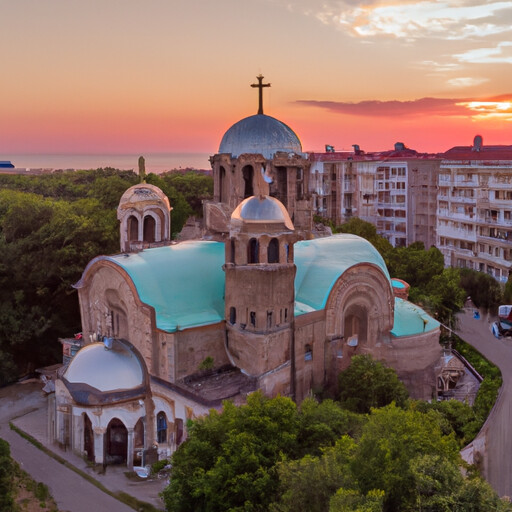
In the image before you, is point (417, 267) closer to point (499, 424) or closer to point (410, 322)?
point (410, 322)

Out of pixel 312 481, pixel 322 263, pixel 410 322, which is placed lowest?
pixel 312 481

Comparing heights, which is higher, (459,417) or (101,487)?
(459,417)

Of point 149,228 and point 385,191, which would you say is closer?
point 149,228

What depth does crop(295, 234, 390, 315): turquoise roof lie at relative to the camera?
24.1 metres

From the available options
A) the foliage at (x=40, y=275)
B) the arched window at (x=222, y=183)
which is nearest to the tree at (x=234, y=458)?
the arched window at (x=222, y=183)

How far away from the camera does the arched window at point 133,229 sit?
28.8 meters

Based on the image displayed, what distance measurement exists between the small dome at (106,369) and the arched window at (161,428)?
1386mm

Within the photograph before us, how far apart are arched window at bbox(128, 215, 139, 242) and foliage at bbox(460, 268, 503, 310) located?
22.7 m

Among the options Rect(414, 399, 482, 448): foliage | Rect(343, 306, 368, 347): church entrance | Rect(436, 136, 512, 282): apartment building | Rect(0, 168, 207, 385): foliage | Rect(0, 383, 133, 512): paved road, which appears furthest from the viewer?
Rect(436, 136, 512, 282): apartment building

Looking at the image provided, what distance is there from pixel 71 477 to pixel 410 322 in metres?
15.0

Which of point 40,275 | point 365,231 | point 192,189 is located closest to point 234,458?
point 40,275

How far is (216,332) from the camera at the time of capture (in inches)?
912

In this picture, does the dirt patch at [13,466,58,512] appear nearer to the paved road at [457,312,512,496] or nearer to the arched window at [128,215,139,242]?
the arched window at [128,215,139,242]

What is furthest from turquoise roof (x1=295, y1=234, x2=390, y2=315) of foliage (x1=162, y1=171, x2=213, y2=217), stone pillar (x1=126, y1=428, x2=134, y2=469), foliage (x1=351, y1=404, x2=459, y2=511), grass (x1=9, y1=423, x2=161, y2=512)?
foliage (x1=162, y1=171, x2=213, y2=217)
